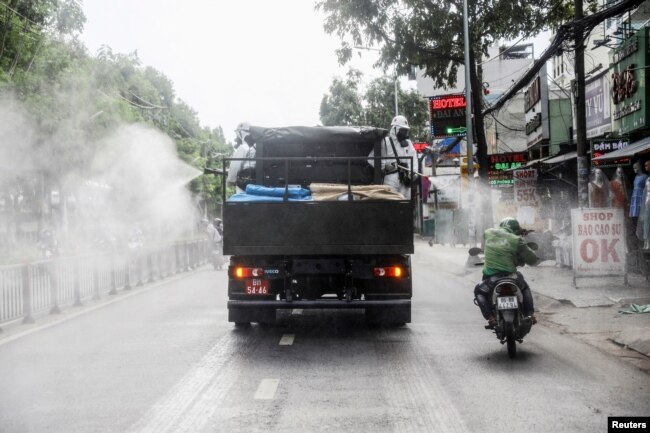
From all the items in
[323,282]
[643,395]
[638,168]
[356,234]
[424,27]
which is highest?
[424,27]

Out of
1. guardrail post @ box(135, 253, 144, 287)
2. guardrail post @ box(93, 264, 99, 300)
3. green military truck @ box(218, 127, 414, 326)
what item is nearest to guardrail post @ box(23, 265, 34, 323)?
guardrail post @ box(93, 264, 99, 300)

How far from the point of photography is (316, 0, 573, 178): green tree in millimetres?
23906

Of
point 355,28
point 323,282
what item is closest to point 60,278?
point 323,282

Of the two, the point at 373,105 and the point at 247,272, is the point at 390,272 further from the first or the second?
the point at 373,105

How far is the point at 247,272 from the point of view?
32.2ft

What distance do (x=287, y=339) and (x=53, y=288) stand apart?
211 inches

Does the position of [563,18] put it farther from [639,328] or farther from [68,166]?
[68,166]

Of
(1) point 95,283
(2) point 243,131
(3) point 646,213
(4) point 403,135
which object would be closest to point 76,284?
(1) point 95,283

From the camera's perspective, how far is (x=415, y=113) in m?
50.1

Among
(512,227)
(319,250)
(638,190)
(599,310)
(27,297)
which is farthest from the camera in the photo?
(638,190)

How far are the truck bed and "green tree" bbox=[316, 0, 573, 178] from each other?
1533 cm

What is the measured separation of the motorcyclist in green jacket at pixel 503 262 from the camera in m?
8.66

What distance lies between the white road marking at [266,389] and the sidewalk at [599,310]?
376 cm

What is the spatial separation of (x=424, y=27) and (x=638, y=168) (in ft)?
35.3
